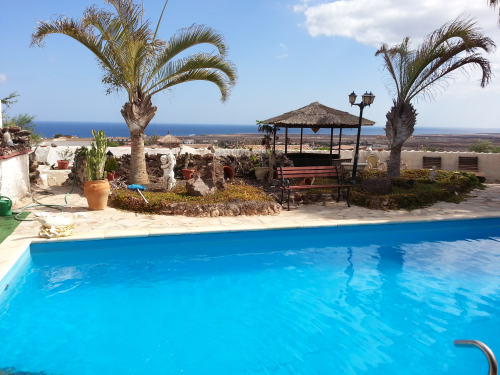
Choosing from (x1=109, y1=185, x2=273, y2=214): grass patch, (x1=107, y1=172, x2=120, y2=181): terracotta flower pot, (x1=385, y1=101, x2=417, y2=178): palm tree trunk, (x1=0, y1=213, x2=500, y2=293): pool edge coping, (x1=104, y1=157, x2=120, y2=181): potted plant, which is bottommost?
(x1=0, y1=213, x2=500, y2=293): pool edge coping

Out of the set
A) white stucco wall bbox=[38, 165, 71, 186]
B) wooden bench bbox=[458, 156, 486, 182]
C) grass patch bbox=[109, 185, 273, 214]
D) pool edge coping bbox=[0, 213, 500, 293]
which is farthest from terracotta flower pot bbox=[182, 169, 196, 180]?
wooden bench bbox=[458, 156, 486, 182]

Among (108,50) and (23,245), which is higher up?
(108,50)

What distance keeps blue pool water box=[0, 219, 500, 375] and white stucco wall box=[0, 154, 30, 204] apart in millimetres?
2773

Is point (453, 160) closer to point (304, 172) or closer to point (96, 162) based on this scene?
point (304, 172)

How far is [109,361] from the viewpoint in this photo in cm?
369

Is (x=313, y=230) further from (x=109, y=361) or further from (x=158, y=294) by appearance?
(x=109, y=361)

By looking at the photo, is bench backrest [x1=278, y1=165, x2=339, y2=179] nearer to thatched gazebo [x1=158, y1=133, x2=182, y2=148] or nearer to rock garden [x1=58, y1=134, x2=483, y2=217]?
rock garden [x1=58, y1=134, x2=483, y2=217]

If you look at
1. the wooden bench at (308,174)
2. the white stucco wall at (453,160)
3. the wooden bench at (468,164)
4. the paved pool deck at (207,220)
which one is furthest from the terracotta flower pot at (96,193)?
the wooden bench at (468,164)

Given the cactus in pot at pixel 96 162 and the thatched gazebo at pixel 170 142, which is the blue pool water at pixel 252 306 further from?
the thatched gazebo at pixel 170 142

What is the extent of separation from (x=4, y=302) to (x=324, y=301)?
397cm

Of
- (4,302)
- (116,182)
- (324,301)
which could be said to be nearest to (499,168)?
(324,301)

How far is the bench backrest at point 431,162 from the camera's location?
14508 mm

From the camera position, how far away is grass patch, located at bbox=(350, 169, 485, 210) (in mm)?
9164

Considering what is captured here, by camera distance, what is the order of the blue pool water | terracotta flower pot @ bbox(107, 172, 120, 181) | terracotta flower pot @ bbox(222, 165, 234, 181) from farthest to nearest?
terracotta flower pot @ bbox(222, 165, 234, 181) → terracotta flower pot @ bbox(107, 172, 120, 181) → the blue pool water
